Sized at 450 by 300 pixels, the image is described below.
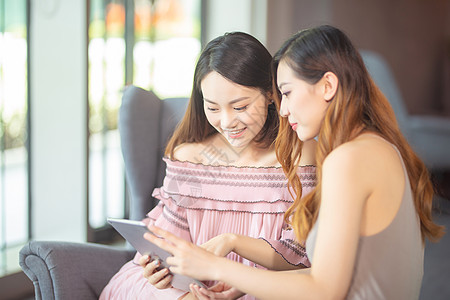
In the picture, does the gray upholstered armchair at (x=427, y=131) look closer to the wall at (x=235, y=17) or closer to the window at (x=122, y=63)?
the wall at (x=235, y=17)

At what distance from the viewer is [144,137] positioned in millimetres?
1979

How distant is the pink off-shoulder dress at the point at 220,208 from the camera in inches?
62.3

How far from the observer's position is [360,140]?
1.13 metres

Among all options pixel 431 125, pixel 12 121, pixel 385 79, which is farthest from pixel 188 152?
pixel 431 125

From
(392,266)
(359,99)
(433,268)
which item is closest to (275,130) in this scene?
(359,99)

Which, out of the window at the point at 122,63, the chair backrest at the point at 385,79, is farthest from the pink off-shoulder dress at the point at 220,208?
the chair backrest at the point at 385,79

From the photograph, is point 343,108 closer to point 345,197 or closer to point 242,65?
point 345,197

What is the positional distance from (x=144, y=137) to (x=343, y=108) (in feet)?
3.14

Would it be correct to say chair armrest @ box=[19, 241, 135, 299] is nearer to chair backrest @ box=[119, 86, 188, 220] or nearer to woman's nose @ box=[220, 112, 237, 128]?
chair backrest @ box=[119, 86, 188, 220]

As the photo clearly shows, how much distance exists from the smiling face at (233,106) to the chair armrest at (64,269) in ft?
1.91

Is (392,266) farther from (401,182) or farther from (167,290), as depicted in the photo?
(167,290)

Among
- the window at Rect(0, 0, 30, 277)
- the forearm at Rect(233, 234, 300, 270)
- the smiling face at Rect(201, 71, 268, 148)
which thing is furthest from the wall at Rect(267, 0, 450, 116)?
the forearm at Rect(233, 234, 300, 270)

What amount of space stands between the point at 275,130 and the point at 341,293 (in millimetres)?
634

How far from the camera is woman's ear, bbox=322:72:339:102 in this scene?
1.17m
